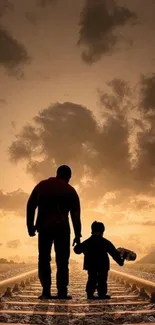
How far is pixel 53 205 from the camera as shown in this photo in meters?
5.61

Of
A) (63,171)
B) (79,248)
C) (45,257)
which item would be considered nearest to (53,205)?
(63,171)

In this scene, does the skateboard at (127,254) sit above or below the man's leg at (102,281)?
above

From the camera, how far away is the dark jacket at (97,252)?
20.4 ft

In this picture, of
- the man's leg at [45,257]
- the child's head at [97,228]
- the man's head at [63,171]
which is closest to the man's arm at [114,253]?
the child's head at [97,228]

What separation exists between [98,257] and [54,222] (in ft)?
3.63

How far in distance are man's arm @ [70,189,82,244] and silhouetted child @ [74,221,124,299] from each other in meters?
0.44

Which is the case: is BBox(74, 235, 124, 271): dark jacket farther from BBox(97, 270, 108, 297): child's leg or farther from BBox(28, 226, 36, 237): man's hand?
BBox(28, 226, 36, 237): man's hand

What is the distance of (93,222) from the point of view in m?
6.39

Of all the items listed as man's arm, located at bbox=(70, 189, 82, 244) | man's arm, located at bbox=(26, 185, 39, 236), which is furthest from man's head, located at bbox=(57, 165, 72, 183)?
man's arm, located at bbox=(26, 185, 39, 236)

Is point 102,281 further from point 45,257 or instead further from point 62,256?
point 45,257

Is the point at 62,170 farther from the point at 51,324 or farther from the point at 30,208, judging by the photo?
the point at 51,324

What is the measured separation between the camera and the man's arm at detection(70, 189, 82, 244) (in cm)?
572

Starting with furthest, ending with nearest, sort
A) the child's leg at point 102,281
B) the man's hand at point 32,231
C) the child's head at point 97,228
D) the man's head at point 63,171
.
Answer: the child's head at point 97,228, the child's leg at point 102,281, the man's head at point 63,171, the man's hand at point 32,231

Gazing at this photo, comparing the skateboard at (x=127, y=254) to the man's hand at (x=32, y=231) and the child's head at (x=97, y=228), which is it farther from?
the man's hand at (x=32, y=231)
